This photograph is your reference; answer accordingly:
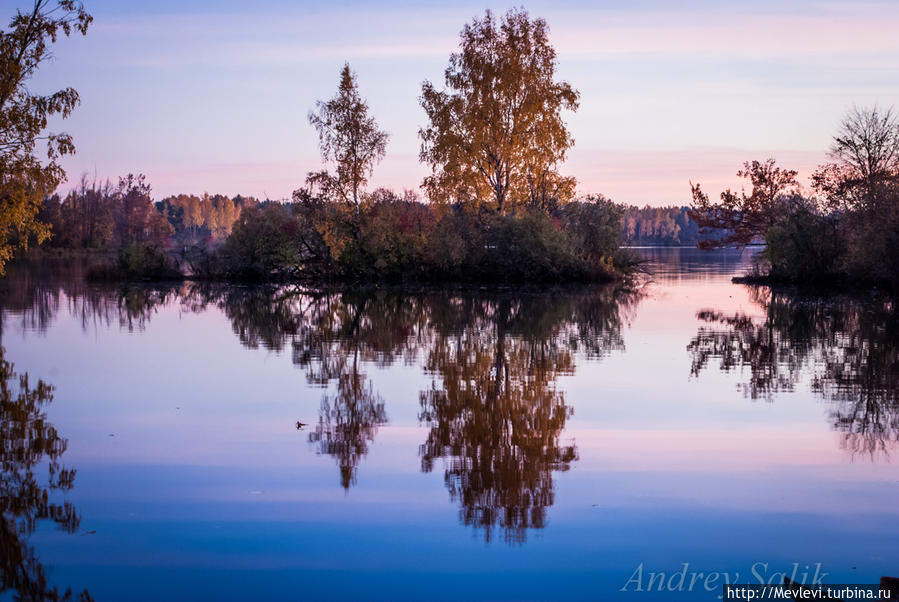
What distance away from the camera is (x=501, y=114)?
134 feet

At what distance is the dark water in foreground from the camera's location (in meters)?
5.93

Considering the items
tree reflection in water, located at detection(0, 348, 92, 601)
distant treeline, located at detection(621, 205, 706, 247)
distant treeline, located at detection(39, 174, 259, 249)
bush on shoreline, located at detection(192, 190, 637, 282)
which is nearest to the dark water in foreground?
tree reflection in water, located at detection(0, 348, 92, 601)

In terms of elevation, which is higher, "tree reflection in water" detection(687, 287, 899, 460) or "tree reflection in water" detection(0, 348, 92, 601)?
"tree reflection in water" detection(687, 287, 899, 460)

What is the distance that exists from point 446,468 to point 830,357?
1075cm

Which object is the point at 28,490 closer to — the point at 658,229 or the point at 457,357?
the point at 457,357

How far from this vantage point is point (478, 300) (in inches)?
1224

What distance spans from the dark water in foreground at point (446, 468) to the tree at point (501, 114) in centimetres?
2373

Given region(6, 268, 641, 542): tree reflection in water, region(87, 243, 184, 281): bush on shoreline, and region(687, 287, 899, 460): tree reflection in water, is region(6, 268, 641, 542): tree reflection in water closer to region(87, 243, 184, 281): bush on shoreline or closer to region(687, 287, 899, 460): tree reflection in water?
region(687, 287, 899, 460): tree reflection in water

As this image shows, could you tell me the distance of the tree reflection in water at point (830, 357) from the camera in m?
10.6

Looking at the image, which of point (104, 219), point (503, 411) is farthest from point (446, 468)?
point (104, 219)

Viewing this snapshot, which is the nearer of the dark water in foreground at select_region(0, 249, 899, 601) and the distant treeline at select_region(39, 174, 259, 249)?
the dark water in foreground at select_region(0, 249, 899, 601)

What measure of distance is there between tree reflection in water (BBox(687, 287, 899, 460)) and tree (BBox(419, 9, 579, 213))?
16.0m

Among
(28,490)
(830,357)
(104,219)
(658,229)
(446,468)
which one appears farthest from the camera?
(658,229)

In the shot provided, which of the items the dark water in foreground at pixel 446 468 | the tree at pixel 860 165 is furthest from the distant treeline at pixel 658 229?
the dark water in foreground at pixel 446 468
